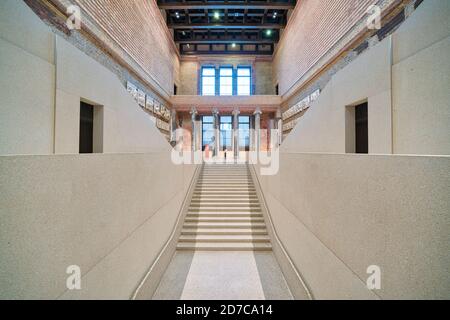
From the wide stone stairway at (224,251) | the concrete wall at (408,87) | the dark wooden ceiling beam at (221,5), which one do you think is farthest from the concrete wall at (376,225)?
the dark wooden ceiling beam at (221,5)

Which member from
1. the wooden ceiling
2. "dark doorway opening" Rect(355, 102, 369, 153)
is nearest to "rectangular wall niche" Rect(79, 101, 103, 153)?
"dark doorway opening" Rect(355, 102, 369, 153)

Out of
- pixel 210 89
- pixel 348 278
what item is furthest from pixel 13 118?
pixel 210 89

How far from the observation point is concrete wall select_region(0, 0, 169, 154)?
9.97ft

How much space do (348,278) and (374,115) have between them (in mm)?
3466

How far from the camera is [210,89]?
61.9 ft

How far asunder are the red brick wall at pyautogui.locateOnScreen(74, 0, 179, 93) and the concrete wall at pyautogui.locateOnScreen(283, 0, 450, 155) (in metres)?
6.52

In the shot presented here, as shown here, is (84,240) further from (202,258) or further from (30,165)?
(202,258)

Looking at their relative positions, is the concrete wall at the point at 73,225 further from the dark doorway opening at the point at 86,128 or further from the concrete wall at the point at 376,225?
the concrete wall at the point at 376,225

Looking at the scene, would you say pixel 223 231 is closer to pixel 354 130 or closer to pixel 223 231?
pixel 223 231

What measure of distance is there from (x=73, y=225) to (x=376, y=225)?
8.20 feet

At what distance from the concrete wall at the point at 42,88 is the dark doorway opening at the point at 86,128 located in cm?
25

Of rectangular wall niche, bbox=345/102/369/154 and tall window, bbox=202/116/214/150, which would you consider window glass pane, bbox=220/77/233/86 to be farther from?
rectangular wall niche, bbox=345/102/369/154

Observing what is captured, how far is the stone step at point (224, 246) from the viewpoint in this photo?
18.6 ft

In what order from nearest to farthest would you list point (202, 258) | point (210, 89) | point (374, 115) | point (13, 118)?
point (13, 118), point (374, 115), point (202, 258), point (210, 89)
